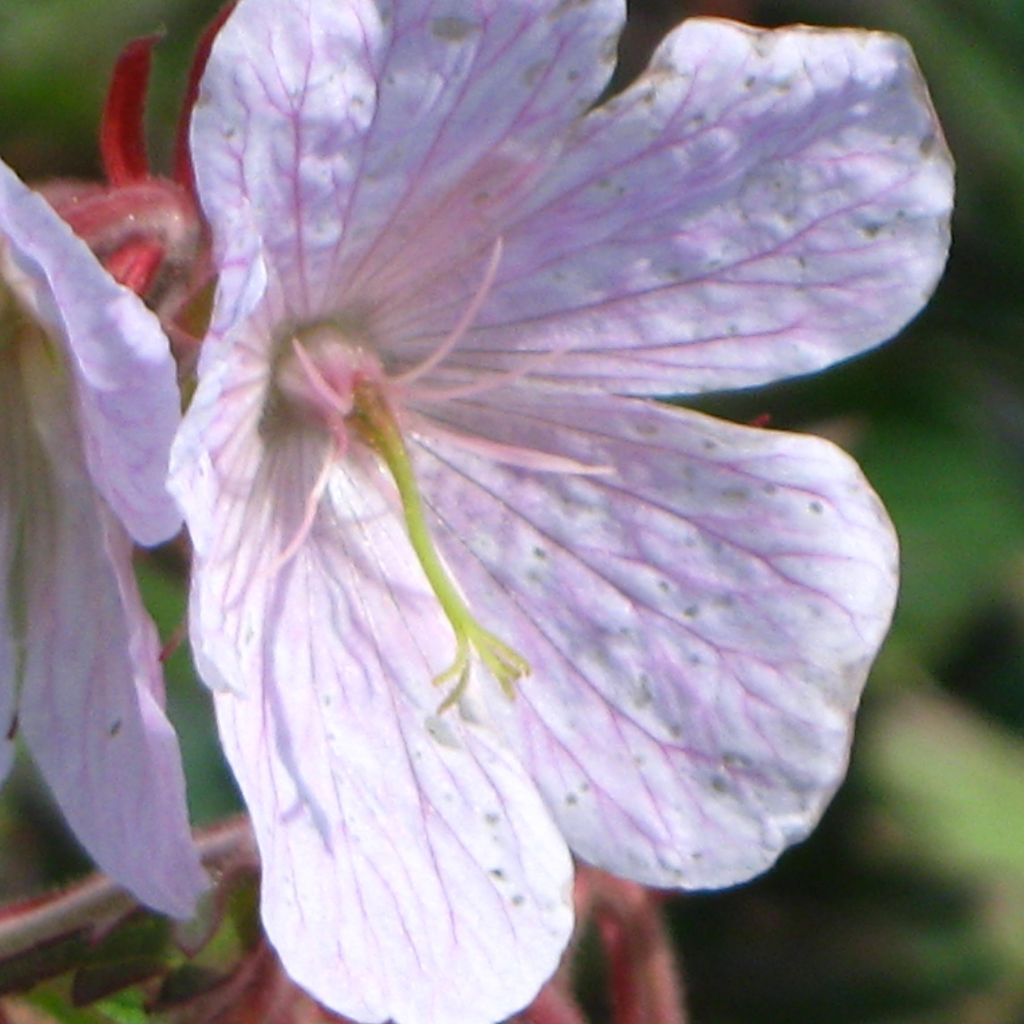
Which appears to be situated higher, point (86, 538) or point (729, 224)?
point (729, 224)

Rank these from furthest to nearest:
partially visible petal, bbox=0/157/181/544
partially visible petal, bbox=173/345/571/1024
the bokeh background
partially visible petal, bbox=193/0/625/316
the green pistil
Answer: the bokeh background → the green pistil → partially visible petal, bbox=173/345/571/1024 → partially visible petal, bbox=193/0/625/316 → partially visible petal, bbox=0/157/181/544

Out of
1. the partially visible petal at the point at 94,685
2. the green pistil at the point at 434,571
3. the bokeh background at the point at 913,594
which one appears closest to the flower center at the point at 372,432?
the green pistil at the point at 434,571

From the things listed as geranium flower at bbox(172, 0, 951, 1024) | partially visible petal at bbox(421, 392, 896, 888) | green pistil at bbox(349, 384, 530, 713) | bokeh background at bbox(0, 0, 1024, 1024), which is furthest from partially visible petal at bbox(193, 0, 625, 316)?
bokeh background at bbox(0, 0, 1024, 1024)

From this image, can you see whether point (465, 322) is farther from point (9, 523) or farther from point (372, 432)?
point (9, 523)

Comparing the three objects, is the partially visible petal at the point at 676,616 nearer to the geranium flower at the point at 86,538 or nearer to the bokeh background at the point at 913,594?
the geranium flower at the point at 86,538

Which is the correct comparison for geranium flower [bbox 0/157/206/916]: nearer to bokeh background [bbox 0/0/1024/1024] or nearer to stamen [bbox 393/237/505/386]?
stamen [bbox 393/237/505/386]

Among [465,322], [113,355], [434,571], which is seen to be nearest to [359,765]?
[434,571]
